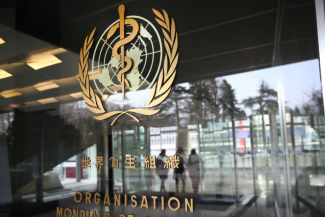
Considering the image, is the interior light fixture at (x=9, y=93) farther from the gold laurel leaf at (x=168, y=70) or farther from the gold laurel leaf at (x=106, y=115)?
the gold laurel leaf at (x=168, y=70)

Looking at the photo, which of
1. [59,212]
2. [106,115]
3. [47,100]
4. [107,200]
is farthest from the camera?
[47,100]

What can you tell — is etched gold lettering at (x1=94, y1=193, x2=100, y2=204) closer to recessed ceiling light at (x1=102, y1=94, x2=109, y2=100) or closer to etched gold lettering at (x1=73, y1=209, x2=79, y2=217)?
etched gold lettering at (x1=73, y1=209, x2=79, y2=217)

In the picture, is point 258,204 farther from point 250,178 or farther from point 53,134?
point 53,134

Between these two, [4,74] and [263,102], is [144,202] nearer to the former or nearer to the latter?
[263,102]

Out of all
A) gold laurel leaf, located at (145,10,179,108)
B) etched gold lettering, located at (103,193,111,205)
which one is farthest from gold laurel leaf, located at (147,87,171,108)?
etched gold lettering, located at (103,193,111,205)

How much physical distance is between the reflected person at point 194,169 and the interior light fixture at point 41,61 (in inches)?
94.6

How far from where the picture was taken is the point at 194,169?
2895 millimetres

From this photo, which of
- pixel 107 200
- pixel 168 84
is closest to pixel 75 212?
pixel 107 200

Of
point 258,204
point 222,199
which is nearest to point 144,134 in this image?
point 222,199

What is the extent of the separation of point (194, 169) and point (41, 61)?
2.89 m

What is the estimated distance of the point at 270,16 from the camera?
2684 mm

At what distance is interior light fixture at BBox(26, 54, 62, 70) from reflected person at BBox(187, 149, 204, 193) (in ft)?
7.88

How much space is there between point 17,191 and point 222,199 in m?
3.15

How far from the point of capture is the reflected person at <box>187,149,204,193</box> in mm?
2855
